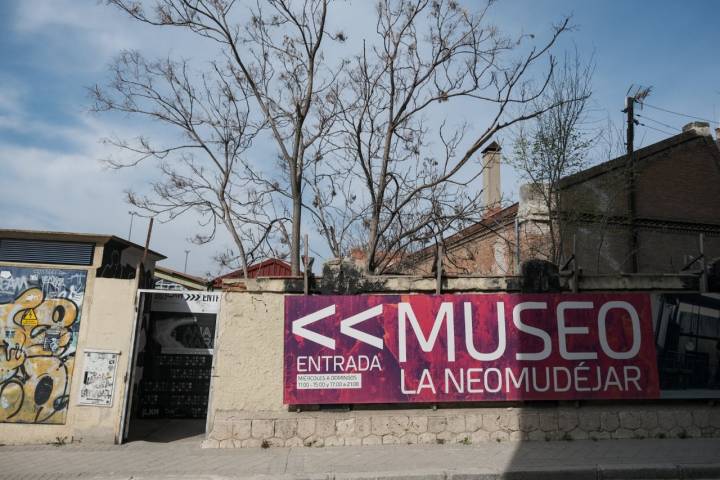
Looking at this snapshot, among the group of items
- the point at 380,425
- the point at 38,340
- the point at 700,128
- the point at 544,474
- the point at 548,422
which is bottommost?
the point at 544,474

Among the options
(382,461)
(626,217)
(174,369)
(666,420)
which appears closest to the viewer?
(382,461)

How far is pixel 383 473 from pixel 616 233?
14578mm

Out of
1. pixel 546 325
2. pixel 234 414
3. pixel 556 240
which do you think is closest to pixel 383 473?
pixel 234 414

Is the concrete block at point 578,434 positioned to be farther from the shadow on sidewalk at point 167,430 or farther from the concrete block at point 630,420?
the shadow on sidewalk at point 167,430

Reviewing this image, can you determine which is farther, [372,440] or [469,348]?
[469,348]

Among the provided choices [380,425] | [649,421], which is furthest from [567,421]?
[380,425]

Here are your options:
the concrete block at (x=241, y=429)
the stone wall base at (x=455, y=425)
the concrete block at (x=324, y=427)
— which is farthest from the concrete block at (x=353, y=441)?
the concrete block at (x=241, y=429)

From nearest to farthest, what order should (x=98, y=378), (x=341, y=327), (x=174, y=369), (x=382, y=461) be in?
(x=382, y=461)
(x=341, y=327)
(x=98, y=378)
(x=174, y=369)

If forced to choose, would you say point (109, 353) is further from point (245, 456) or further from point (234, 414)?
point (245, 456)

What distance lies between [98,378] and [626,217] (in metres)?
16.6

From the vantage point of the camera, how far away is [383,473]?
253 inches

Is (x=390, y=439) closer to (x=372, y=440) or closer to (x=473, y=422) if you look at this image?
(x=372, y=440)

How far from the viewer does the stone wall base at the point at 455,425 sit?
776 cm

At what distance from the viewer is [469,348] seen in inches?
322
